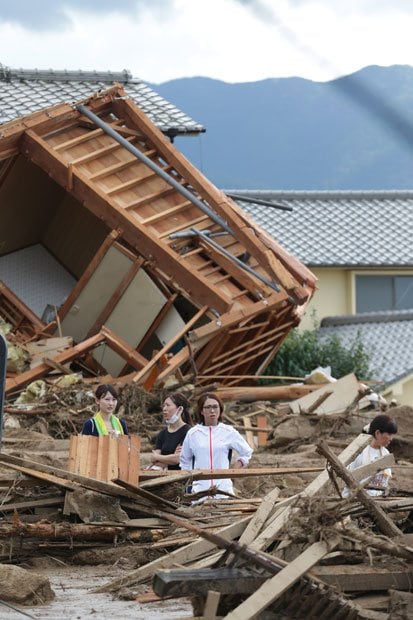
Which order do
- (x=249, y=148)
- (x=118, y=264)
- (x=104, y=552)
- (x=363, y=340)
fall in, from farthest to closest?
1. (x=249, y=148)
2. (x=363, y=340)
3. (x=118, y=264)
4. (x=104, y=552)

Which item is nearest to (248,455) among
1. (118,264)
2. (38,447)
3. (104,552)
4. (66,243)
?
(104,552)

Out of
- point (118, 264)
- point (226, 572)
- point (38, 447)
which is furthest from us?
point (118, 264)

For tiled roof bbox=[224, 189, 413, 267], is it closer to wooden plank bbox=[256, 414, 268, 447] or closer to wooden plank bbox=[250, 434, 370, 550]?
wooden plank bbox=[256, 414, 268, 447]

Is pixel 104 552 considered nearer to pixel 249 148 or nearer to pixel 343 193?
pixel 343 193

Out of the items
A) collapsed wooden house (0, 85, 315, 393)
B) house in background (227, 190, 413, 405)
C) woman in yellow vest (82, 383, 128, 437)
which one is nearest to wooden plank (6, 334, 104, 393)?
collapsed wooden house (0, 85, 315, 393)

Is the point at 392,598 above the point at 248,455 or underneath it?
above

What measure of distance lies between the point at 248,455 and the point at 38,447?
4277mm

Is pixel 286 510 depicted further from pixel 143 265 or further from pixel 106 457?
pixel 143 265

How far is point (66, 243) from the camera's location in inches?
774

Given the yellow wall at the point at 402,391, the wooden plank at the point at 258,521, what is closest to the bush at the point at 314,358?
the yellow wall at the point at 402,391

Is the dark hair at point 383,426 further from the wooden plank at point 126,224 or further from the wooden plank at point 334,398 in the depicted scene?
Answer: the wooden plank at point 126,224

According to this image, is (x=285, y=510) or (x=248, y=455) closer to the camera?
(x=285, y=510)

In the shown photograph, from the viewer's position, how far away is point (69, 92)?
26.6m

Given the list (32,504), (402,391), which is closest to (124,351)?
(32,504)
